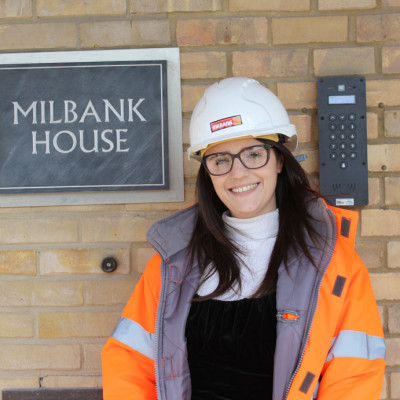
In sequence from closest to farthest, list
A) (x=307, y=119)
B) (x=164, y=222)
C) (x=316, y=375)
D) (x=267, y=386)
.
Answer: (x=316, y=375) < (x=267, y=386) < (x=164, y=222) < (x=307, y=119)

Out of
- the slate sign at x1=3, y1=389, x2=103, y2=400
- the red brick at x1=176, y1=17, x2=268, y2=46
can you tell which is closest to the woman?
the red brick at x1=176, y1=17, x2=268, y2=46

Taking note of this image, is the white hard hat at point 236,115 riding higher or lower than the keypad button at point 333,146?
higher

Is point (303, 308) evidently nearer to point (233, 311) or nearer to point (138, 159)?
point (233, 311)

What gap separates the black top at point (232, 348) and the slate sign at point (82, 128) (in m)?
0.66

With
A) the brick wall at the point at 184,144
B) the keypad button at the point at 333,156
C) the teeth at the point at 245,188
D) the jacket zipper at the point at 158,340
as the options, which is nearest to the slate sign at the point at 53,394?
the brick wall at the point at 184,144

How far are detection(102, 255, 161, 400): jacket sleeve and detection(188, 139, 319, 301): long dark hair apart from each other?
0.19 meters

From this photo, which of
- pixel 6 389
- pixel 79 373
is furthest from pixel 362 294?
pixel 6 389

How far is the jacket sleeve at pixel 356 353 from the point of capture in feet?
4.21

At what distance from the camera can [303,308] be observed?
135 cm

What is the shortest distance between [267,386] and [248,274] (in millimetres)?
372

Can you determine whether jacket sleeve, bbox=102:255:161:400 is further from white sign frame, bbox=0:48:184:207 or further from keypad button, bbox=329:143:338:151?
keypad button, bbox=329:143:338:151

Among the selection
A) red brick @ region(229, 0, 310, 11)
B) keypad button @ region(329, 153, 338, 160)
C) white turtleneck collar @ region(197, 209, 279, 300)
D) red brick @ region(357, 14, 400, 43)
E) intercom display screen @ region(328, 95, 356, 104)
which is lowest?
white turtleneck collar @ region(197, 209, 279, 300)

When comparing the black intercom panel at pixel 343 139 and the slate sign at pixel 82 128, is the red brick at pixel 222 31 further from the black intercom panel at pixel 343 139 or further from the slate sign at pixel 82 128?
the black intercom panel at pixel 343 139

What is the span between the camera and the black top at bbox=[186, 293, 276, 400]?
143 centimetres
